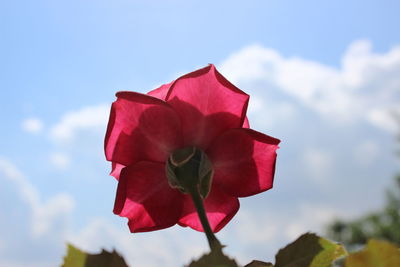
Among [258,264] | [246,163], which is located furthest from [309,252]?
[246,163]

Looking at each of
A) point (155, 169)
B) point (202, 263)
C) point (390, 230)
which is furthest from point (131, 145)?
point (390, 230)

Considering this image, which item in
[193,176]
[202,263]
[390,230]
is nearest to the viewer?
[202,263]

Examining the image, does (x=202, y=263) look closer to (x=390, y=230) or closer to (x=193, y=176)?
(x=193, y=176)

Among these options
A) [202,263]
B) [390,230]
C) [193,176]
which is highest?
[390,230]

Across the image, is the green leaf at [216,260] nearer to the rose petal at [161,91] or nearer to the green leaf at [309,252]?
the green leaf at [309,252]

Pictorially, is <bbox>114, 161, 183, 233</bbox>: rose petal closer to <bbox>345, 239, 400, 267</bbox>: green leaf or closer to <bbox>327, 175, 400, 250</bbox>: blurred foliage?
<bbox>345, 239, 400, 267</bbox>: green leaf

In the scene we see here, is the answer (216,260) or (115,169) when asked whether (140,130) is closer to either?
(115,169)

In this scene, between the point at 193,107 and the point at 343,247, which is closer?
the point at 343,247
